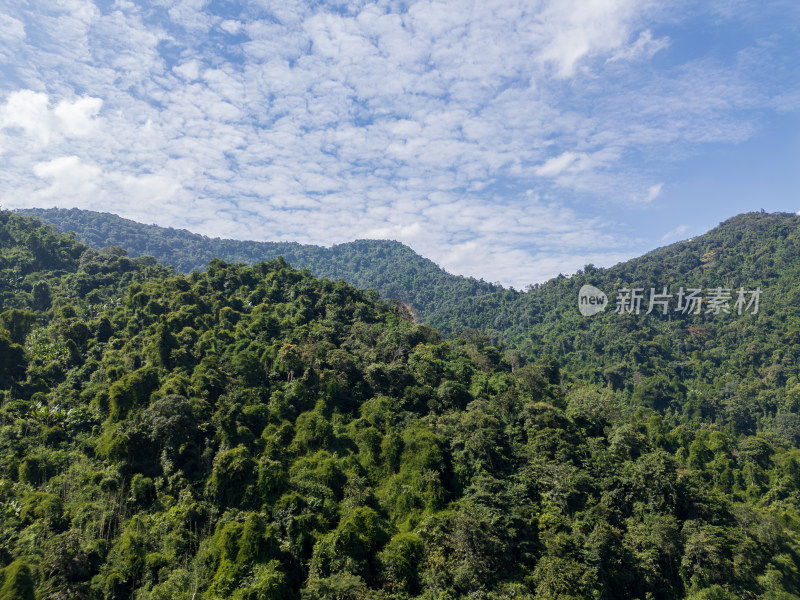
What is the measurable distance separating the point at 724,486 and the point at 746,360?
51483 millimetres

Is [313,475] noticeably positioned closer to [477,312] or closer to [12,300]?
[12,300]

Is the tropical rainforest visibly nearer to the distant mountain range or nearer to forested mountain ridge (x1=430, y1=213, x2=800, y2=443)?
the distant mountain range

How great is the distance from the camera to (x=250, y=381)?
3791 cm

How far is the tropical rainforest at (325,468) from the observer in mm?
22969
